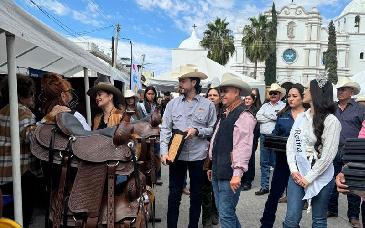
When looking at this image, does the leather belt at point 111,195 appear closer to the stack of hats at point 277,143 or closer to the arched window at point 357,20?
the stack of hats at point 277,143

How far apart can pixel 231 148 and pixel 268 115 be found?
3793 millimetres

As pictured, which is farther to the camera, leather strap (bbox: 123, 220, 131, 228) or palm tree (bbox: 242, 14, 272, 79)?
palm tree (bbox: 242, 14, 272, 79)

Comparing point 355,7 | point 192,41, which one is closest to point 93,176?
point 192,41

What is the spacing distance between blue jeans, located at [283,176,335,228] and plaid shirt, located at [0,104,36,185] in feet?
7.79

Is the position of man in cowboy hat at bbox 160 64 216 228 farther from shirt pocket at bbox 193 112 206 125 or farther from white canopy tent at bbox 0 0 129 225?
white canopy tent at bbox 0 0 129 225

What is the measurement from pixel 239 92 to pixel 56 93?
1770 millimetres

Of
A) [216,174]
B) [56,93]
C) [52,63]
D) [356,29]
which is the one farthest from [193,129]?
[356,29]

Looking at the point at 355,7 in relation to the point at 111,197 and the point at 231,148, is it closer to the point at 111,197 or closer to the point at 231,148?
the point at 231,148

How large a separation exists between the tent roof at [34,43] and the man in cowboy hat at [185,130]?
4.47ft

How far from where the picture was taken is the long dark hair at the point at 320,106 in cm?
343

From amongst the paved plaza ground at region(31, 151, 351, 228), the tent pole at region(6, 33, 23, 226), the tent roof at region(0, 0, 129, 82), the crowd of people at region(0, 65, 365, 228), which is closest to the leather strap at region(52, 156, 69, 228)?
the crowd of people at region(0, 65, 365, 228)

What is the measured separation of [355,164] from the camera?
7.70 feet

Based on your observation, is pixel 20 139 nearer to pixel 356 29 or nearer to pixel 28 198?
pixel 28 198

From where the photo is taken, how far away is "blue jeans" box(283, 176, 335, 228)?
3438 mm
